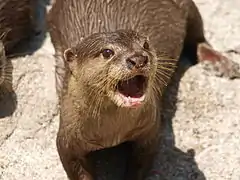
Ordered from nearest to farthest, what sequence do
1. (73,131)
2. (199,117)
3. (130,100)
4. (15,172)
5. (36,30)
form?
(130,100)
(73,131)
(15,172)
(199,117)
(36,30)

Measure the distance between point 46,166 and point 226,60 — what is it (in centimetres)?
109

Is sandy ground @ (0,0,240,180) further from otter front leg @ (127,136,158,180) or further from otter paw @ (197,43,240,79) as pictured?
otter front leg @ (127,136,158,180)

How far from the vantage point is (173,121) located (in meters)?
3.76

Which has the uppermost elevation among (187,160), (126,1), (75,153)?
(126,1)

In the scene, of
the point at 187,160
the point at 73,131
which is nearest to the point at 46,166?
the point at 73,131

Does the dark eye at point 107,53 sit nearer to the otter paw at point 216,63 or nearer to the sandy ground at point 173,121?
the sandy ground at point 173,121

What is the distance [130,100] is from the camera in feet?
9.41

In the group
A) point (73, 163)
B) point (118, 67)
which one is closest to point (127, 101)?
point (118, 67)

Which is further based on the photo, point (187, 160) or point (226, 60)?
point (226, 60)

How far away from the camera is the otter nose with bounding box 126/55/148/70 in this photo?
277cm

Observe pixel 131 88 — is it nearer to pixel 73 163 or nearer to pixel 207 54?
pixel 73 163

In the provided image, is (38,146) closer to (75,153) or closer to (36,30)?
(75,153)

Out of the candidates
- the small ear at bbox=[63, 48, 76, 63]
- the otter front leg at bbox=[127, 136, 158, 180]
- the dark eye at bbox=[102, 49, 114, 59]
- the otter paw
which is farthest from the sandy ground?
the dark eye at bbox=[102, 49, 114, 59]

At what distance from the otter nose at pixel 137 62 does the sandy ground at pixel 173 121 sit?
875 mm
